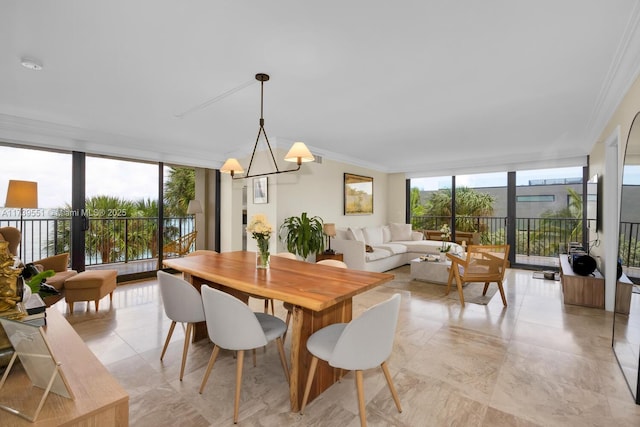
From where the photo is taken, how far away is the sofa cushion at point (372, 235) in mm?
6425

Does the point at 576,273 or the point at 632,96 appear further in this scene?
the point at 576,273

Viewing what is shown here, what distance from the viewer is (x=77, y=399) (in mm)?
887

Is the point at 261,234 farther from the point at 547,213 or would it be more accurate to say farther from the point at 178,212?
the point at 547,213

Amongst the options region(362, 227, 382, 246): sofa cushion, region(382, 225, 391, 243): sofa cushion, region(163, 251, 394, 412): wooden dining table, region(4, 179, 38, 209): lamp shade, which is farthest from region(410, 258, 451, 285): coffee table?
region(4, 179, 38, 209): lamp shade

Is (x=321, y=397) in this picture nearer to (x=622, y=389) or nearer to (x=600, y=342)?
(x=622, y=389)

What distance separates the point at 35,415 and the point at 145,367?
1856 mm

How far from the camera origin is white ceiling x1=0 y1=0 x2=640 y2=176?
6.34ft

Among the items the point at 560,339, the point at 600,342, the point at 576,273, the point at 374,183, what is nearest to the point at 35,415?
the point at 560,339

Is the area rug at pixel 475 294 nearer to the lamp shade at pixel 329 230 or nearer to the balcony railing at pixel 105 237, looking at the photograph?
the lamp shade at pixel 329 230

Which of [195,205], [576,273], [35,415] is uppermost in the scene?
[195,205]

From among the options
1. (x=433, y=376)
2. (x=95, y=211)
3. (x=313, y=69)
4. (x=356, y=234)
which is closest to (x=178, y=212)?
(x=95, y=211)

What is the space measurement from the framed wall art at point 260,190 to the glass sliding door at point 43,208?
9.24ft

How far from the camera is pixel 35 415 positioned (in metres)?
0.80

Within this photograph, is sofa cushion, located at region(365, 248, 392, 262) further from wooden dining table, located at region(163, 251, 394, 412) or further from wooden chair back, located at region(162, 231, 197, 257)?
wooden chair back, located at region(162, 231, 197, 257)
